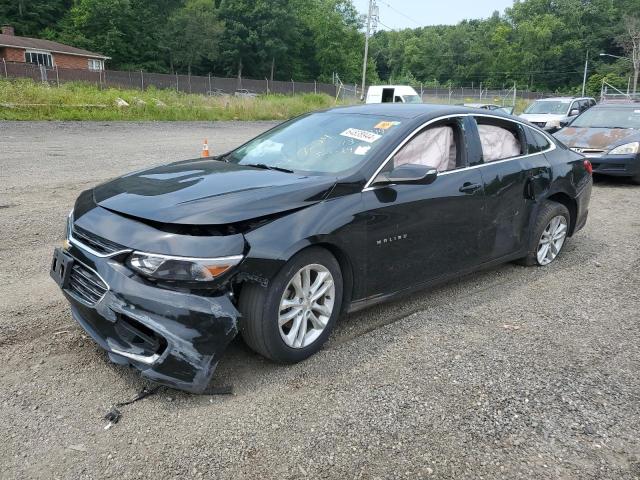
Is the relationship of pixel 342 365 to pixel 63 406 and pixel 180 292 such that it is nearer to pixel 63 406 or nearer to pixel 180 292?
pixel 180 292

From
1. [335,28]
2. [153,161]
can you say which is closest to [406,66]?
[335,28]

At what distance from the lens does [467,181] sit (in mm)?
4379

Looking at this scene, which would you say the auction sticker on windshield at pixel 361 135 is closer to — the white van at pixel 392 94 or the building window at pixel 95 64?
the white van at pixel 392 94

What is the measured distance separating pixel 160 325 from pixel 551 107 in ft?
62.9

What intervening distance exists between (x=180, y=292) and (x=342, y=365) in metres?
1.19

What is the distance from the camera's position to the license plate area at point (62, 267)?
3.29 meters

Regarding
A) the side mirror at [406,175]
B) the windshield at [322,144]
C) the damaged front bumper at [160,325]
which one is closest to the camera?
the damaged front bumper at [160,325]

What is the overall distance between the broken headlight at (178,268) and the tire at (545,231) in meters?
3.50

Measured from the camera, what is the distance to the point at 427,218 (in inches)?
159

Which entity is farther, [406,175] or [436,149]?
[436,149]

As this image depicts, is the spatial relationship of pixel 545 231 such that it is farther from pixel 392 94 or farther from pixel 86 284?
pixel 392 94

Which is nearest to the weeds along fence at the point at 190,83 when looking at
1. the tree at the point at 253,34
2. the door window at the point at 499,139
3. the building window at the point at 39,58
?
→ the building window at the point at 39,58

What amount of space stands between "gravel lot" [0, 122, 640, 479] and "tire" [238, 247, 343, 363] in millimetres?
163

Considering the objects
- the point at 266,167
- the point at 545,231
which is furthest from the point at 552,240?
the point at 266,167
